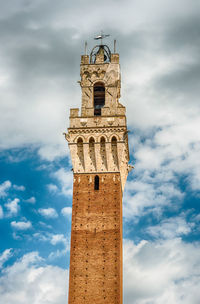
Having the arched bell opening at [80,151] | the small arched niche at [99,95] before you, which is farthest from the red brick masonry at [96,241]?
the small arched niche at [99,95]

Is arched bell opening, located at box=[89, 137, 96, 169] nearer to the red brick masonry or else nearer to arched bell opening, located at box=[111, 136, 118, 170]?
the red brick masonry

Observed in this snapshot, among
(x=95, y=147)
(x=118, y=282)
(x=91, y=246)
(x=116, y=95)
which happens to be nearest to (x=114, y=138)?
(x=95, y=147)

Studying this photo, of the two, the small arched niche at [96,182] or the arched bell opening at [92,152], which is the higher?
the arched bell opening at [92,152]

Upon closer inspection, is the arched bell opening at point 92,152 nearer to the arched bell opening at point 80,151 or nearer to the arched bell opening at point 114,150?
the arched bell opening at point 80,151

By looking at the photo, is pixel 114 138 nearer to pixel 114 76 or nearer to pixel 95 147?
pixel 95 147

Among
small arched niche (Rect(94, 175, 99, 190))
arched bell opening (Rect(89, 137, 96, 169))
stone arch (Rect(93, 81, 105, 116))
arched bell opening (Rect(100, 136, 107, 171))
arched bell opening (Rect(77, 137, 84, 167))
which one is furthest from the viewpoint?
stone arch (Rect(93, 81, 105, 116))

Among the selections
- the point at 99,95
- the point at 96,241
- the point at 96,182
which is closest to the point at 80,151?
the point at 96,182

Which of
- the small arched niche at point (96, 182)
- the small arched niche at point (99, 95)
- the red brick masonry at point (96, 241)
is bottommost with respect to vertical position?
the red brick masonry at point (96, 241)

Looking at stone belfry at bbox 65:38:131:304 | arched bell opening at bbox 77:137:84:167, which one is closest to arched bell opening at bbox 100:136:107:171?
stone belfry at bbox 65:38:131:304

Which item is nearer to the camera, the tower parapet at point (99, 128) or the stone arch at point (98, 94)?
the tower parapet at point (99, 128)

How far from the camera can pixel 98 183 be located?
38594mm

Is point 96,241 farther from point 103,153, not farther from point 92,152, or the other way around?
point 92,152

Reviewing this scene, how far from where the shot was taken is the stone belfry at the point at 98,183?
34688mm

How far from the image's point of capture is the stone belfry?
34.7 m
